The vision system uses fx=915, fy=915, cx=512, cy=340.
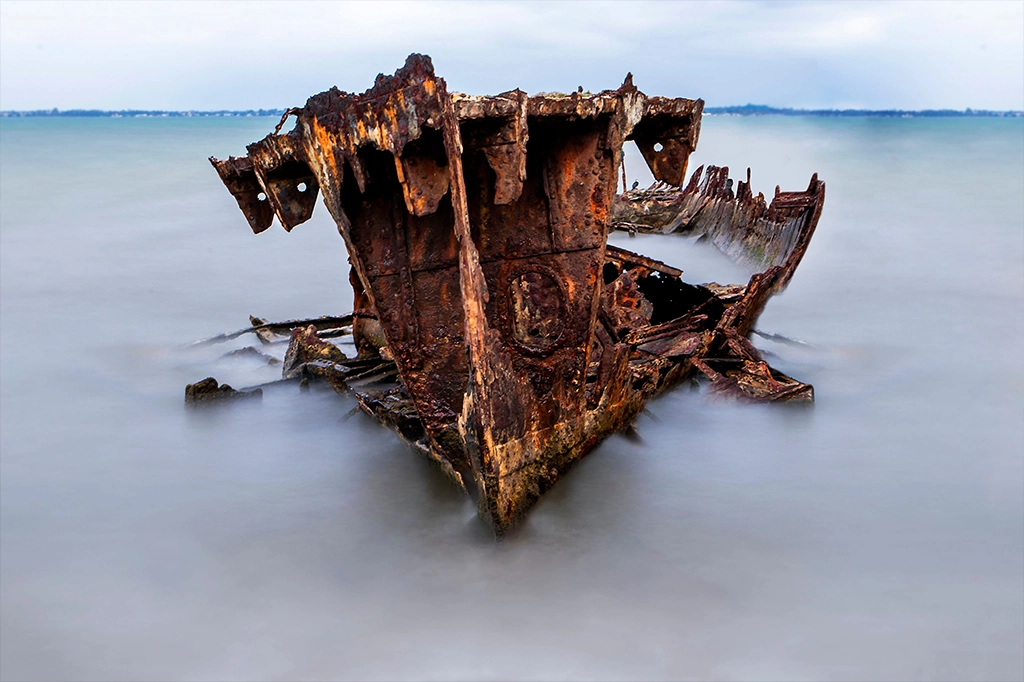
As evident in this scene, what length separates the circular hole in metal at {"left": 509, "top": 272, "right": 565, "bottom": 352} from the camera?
5496mm

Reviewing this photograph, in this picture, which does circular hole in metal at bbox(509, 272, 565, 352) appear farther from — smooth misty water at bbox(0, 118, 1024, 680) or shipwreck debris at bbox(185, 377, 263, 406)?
shipwreck debris at bbox(185, 377, 263, 406)

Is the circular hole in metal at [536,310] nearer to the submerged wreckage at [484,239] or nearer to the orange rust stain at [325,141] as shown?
the submerged wreckage at [484,239]

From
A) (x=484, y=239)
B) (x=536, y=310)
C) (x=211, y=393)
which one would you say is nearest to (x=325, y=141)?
(x=484, y=239)

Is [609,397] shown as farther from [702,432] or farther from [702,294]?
[702,294]

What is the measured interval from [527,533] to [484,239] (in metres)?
1.73

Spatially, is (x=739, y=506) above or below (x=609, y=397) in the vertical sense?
below

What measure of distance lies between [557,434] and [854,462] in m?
2.56

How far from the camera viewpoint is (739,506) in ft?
18.7

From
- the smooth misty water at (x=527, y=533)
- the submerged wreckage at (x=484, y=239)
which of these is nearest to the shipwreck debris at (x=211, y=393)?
the smooth misty water at (x=527, y=533)

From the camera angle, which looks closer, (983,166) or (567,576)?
(567,576)

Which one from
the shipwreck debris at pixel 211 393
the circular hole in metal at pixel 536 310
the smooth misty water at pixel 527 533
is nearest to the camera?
the smooth misty water at pixel 527 533

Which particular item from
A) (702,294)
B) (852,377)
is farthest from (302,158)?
(852,377)

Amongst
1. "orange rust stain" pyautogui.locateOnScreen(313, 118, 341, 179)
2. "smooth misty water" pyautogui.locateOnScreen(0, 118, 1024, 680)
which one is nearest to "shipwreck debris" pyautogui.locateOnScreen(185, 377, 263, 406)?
"smooth misty water" pyautogui.locateOnScreen(0, 118, 1024, 680)

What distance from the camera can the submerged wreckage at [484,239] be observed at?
447 cm
